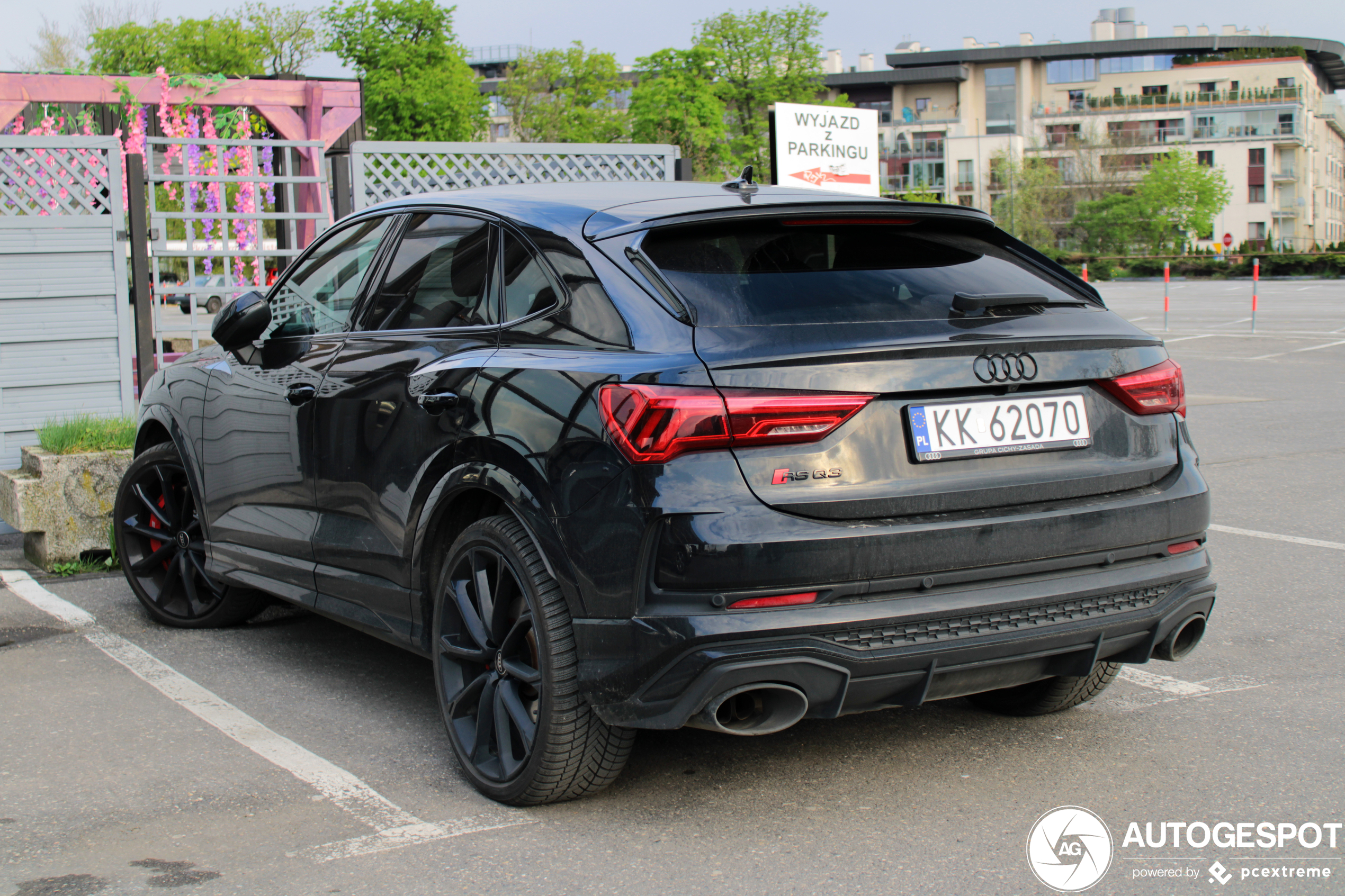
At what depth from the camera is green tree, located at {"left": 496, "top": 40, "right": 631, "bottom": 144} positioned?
70875 millimetres

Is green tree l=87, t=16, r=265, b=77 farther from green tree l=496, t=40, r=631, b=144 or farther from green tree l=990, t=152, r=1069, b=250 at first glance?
green tree l=990, t=152, r=1069, b=250

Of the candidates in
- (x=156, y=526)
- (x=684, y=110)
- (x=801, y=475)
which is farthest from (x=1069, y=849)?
(x=684, y=110)

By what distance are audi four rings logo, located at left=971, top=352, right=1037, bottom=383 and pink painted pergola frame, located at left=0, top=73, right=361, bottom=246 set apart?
1179 cm

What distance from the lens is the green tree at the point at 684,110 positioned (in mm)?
63312

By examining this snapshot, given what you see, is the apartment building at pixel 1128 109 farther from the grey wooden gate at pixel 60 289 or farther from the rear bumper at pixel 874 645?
Result: the rear bumper at pixel 874 645

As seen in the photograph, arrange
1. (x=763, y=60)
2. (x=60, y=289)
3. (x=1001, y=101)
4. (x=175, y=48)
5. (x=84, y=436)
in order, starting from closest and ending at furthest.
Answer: (x=84, y=436)
(x=60, y=289)
(x=175, y=48)
(x=763, y=60)
(x=1001, y=101)

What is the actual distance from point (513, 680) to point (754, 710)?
2.29ft

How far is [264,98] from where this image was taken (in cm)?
1530

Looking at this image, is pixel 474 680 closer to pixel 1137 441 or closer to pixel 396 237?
pixel 396 237

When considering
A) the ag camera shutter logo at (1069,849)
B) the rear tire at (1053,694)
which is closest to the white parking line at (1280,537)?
the rear tire at (1053,694)

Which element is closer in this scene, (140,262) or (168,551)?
(168,551)

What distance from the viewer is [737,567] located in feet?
9.59

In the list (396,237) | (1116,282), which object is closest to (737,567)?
(396,237)

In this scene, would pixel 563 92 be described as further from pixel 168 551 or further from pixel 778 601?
pixel 778 601
